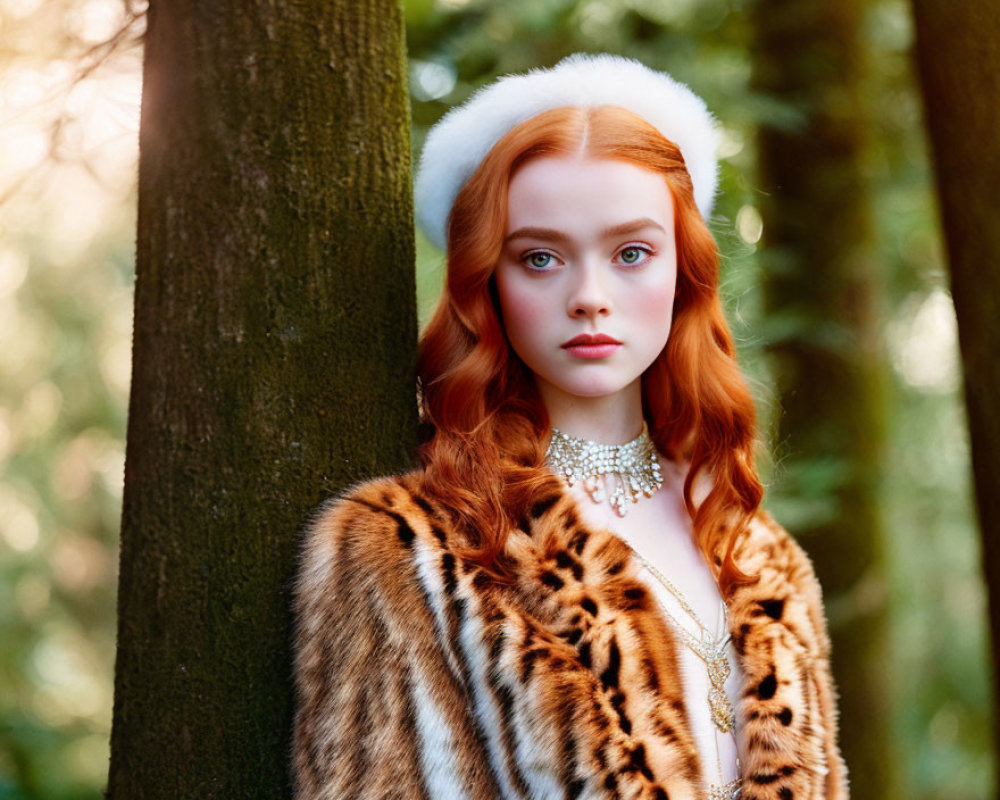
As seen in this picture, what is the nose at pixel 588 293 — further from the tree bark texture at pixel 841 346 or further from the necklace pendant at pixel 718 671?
the tree bark texture at pixel 841 346

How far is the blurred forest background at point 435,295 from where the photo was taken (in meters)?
2.66

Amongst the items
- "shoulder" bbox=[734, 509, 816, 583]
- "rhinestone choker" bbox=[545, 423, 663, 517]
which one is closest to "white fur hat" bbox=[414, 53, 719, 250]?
"rhinestone choker" bbox=[545, 423, 663, 517]

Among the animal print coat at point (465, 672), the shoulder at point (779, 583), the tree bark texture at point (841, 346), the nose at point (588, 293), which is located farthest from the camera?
the tree bark texture at point (841, 346)

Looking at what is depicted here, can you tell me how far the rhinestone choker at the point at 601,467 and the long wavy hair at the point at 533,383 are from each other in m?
0.05

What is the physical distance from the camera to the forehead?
2.18 m

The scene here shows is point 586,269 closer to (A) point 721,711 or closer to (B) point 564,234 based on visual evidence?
(B) point 564,234

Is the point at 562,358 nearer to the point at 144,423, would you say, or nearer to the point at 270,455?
the point at 270,455

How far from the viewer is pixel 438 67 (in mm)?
3818

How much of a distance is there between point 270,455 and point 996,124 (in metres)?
2.22

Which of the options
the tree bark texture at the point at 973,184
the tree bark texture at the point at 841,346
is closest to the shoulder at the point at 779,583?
the tree bark texture at the point at 973,184

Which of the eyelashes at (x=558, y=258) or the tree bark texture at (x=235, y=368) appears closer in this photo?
the tree bark texture at (x=235, y=368)

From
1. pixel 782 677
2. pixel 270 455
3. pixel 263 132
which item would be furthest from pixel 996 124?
pixel 270 455

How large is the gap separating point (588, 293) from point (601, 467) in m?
0.48

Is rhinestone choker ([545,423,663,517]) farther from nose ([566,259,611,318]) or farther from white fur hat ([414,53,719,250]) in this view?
white fur hat ([414,53,719,250])
